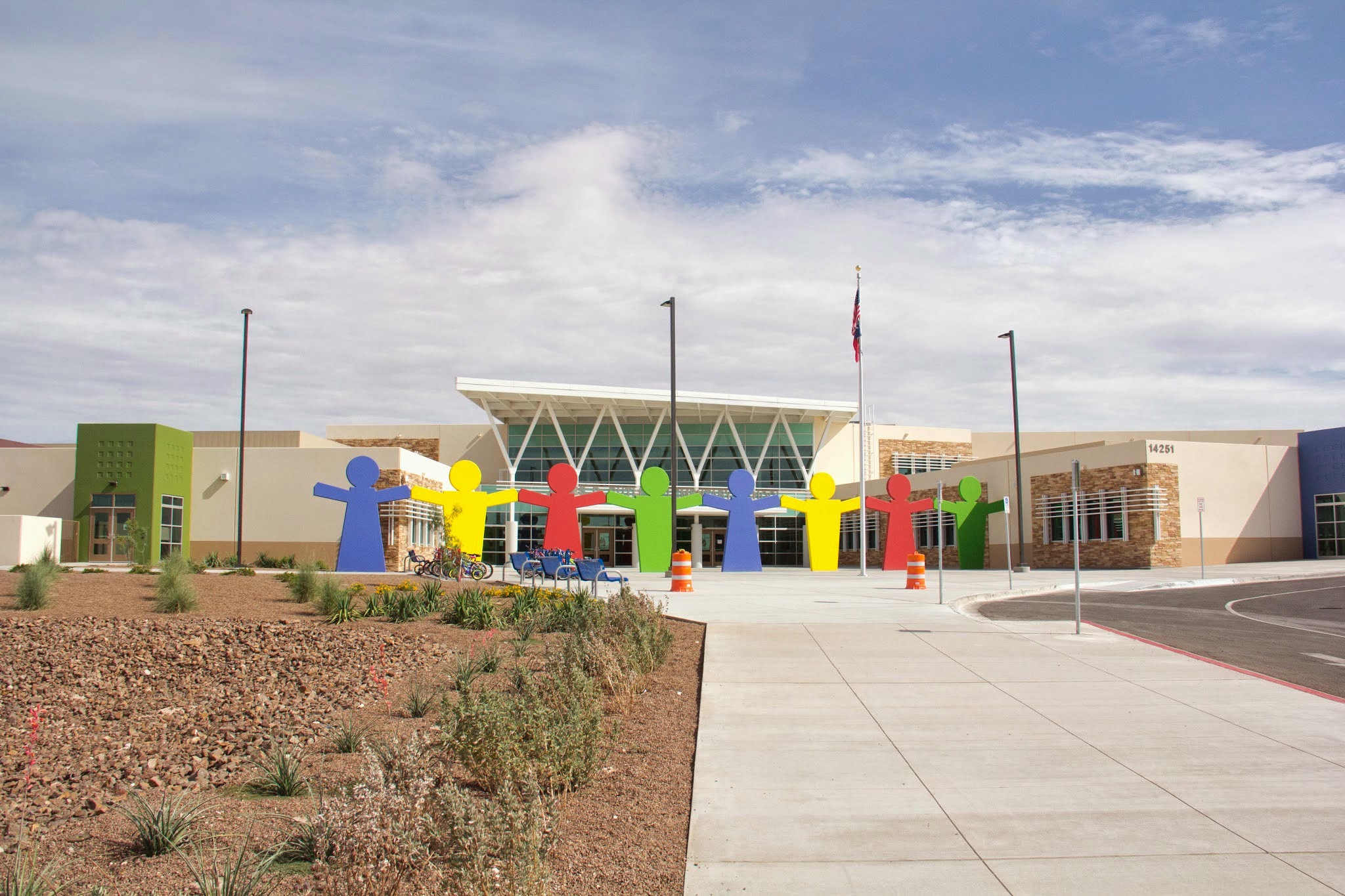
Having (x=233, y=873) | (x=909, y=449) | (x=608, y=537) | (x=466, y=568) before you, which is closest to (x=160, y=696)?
(x=233, y=873)

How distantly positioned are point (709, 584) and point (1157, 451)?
746 inches

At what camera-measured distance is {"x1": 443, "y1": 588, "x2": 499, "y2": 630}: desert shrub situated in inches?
594

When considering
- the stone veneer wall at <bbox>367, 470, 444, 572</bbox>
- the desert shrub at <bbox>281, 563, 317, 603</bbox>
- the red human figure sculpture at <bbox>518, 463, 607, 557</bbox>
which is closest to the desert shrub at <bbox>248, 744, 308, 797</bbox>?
the desert shrub at <bbox>281, 563, 317, 603</bbox>

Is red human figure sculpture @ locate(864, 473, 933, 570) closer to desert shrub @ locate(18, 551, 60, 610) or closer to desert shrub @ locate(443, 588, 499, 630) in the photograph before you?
desert shrub @ locate(443, 588, 499, 630)

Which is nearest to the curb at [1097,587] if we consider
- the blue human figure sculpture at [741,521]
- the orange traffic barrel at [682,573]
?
the orange traffic barrel at [682,573]

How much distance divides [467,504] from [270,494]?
770cm

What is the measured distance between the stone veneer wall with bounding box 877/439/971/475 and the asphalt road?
34.3 metres

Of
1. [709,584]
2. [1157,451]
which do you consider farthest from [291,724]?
[1157,451]

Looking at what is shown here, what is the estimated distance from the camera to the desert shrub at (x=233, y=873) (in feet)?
13.5

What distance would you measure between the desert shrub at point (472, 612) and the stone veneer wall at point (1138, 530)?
25.1 metres

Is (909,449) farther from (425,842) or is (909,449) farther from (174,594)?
(425,842)

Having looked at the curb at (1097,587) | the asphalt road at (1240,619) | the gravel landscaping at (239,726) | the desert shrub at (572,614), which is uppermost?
the desert shrub at (572,614)

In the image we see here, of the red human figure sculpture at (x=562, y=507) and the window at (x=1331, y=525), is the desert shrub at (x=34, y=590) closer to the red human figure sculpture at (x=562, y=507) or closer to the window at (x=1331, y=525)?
the red human figure sculpture at (x=562, y=507)

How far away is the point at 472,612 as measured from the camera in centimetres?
1538
